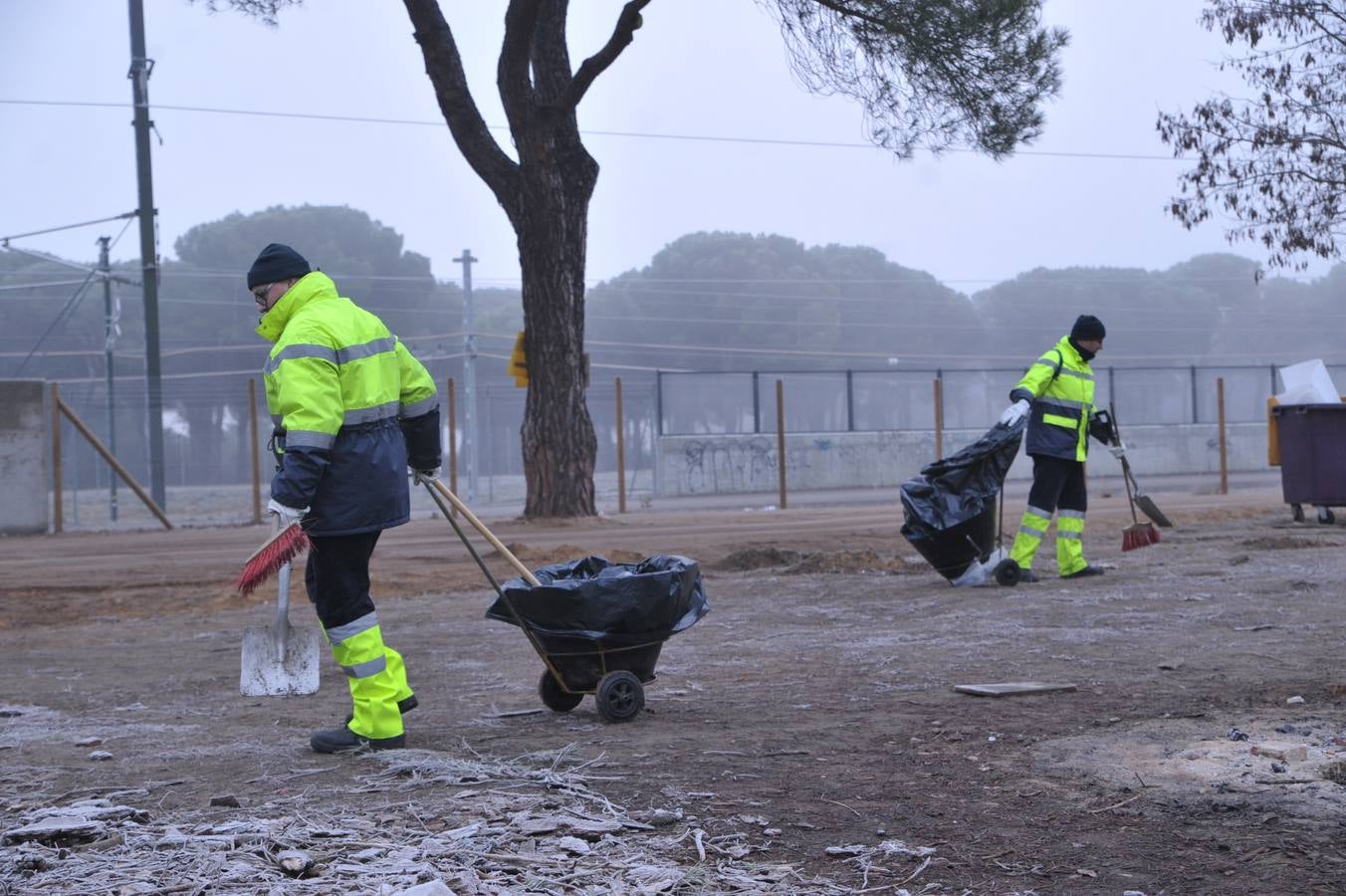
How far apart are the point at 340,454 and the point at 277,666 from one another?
1849mm

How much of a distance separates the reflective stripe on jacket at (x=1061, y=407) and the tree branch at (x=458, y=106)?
7.35m

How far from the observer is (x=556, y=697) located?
535cm

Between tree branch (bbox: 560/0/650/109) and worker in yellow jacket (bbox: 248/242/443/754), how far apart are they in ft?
32.8

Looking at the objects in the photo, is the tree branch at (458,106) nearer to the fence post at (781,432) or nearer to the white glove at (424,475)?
the fence post at (781,432)

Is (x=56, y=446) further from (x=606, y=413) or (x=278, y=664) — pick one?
(x=606, y=413)

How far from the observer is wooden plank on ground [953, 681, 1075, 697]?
5.33 m

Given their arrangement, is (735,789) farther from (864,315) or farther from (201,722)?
(864,315)

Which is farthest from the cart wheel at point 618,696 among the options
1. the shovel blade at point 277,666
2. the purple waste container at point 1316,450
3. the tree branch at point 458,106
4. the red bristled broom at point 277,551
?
the tree branch at point 458,106

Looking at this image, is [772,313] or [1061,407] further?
[772,313]

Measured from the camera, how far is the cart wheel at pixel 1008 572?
8.98m

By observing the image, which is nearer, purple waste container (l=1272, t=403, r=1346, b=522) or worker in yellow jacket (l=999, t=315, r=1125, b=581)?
worker in yellow jacket (l=999, t=315, r=1125, b=581)

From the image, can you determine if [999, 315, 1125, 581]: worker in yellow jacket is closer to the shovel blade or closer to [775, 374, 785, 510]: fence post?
the shovel blade

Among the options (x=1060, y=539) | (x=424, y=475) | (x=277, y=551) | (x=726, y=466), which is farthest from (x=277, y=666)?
(x=726, y=466)

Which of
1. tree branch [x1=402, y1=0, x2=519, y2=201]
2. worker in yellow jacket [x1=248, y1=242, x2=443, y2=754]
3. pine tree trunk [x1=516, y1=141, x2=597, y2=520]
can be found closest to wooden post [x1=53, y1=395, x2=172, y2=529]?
pine tree trunk [x1=516, y1=141, x2=597, y2=520]
